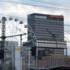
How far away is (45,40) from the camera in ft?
47.9

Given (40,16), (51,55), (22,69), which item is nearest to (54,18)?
(40,16)

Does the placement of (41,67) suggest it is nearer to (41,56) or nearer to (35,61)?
(35,61)

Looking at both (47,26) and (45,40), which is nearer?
(47,26)

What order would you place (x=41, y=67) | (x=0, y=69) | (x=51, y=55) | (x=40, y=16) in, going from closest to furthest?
(x=0, y=69) < (x=41, y=67) < (x=40, y=16) < (x=51, y=55)

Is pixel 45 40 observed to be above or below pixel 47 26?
below

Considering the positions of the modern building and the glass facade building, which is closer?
the modern building

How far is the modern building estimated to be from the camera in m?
13.3

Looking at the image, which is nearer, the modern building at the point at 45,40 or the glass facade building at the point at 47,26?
the modern building at the point at 45,40

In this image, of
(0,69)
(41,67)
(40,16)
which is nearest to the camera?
(0,69)

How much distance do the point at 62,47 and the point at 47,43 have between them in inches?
40.1

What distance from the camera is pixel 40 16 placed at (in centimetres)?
1373

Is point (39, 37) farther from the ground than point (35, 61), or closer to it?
farther from the ground

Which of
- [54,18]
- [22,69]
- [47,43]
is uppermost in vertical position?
[54,18]

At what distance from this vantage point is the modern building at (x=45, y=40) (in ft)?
43.5
